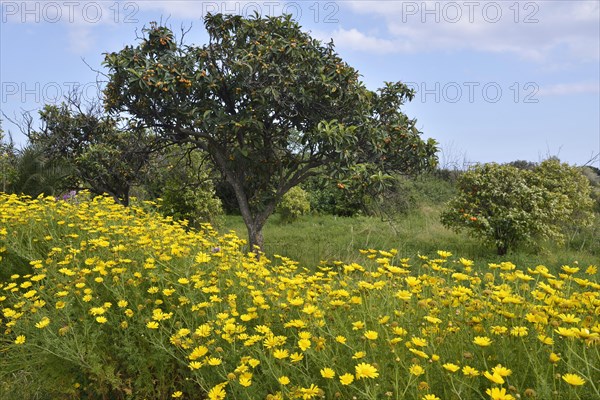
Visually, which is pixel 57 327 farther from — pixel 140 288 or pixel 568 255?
pixel 568 255

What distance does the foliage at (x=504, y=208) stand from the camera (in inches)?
362

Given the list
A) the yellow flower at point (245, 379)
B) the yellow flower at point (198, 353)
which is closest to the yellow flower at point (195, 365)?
the yellow flower at point (198, 353)

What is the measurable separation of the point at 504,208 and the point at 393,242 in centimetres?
242

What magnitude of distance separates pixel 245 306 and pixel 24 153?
1022 cm

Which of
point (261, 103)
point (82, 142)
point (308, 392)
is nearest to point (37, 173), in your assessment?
point (82, 142)

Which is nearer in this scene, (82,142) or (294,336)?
(294,336)

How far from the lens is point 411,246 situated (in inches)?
406

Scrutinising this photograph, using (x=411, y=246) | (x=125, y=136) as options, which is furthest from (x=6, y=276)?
(x=411, y=246)

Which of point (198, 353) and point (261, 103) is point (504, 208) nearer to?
point (261, 103)

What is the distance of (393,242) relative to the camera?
10.7 meters

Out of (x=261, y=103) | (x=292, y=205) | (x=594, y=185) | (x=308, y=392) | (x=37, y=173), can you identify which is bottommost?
(x=308, y=392)

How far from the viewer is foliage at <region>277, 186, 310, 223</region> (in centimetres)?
1406

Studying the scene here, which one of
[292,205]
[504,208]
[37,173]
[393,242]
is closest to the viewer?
[504,208]

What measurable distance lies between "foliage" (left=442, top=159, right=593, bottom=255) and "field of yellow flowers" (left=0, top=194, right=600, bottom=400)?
6.71 metres
